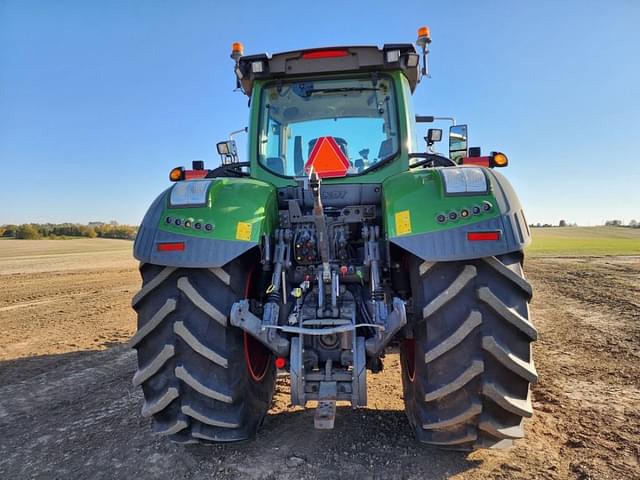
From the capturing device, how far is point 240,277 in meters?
2.57

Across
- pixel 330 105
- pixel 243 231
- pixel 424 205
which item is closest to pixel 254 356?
pixel 243 231

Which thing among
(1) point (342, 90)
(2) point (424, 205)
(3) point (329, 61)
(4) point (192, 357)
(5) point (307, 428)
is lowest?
(5) point (307, 428)

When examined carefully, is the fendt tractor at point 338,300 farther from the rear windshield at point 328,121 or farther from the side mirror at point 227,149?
the side mirror at point 227,149

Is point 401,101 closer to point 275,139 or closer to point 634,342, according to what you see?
point 275,139

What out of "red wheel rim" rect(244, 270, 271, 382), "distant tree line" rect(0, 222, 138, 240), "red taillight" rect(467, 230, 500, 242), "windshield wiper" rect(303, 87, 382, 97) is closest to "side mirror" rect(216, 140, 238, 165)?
"windshield wiper" rect(303, 87, 382, 97)

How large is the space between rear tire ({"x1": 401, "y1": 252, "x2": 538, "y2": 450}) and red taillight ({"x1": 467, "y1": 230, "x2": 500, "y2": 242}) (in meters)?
0.12

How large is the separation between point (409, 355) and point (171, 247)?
1670mm

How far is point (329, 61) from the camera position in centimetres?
321

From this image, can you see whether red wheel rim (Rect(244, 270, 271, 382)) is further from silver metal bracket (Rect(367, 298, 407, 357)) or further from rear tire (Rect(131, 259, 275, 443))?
silver metal bracket (Rect(367, 298, 407, 357))

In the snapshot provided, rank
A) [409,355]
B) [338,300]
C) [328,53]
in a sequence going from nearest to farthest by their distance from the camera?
[338,300] < [409,355] < [328,53]

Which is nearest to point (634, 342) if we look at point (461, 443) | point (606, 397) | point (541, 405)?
point (606, 397)

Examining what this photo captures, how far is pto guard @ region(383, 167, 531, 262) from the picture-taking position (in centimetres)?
217

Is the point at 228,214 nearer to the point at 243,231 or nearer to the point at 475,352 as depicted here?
the point at 243,231

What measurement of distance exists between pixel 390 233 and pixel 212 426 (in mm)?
1501
